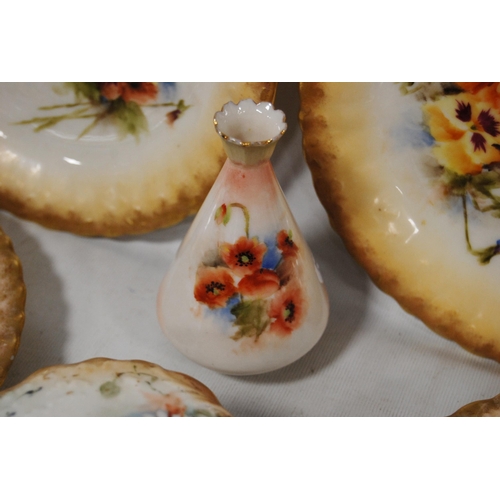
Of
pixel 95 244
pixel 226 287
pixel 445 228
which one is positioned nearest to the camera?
pixel 226 287

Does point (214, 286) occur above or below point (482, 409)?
above

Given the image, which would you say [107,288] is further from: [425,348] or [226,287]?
[425,348]

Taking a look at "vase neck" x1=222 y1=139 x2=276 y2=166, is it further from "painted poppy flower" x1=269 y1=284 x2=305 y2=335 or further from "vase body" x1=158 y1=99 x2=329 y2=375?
"painted poppy flower" x1=269 y1=284 x2=305 y2=335

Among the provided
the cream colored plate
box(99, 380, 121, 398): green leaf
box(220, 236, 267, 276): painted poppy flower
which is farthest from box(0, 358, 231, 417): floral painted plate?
the cream colored plate

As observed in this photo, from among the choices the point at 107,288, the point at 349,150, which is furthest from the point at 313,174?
the point at 107,288

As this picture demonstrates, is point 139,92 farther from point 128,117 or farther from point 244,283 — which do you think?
point 244,283

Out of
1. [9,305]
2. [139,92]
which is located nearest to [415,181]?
[139,92]
